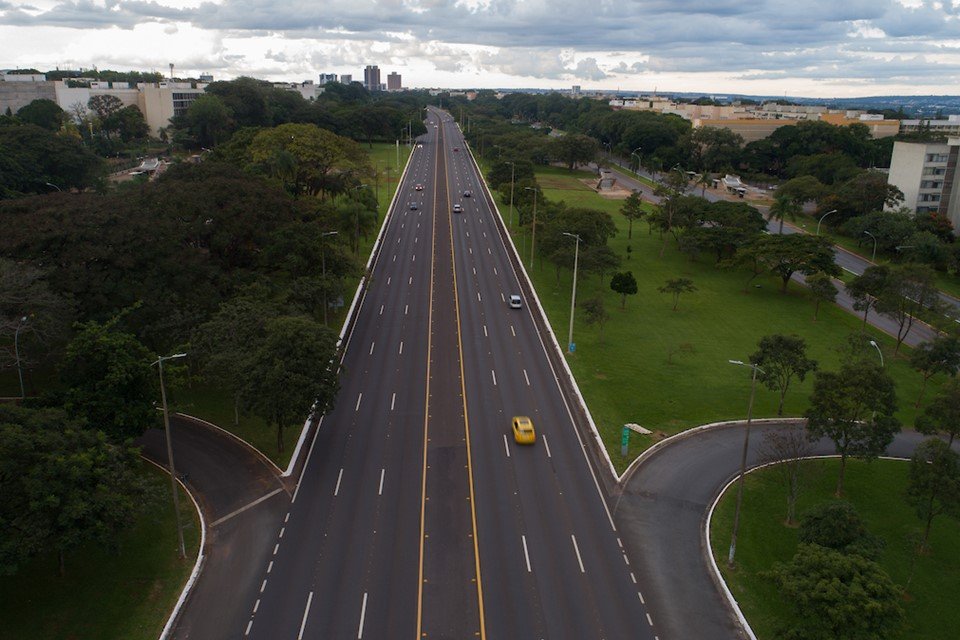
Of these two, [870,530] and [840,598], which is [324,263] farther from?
[840,598]

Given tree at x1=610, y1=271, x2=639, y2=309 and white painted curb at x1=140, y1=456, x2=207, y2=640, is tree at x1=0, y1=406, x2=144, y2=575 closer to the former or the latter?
white painted curb at x1=140, y1=456, x2=207, y2=640

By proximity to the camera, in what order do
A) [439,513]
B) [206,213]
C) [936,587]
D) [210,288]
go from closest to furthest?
[936,587] → [439,513] → [210,288] → [206,213]

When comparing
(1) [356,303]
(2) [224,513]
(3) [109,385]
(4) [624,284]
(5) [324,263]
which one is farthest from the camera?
(1) [356,303]

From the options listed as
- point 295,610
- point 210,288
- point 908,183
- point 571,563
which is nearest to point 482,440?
point 571,563

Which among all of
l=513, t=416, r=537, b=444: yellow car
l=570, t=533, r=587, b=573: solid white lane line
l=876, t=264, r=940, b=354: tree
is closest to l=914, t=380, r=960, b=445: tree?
l=570, t=533, r=587, b=573: solid white lane line

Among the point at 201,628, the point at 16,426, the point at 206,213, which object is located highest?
the point at 206,213

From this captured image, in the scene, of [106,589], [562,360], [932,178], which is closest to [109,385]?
[106,589]

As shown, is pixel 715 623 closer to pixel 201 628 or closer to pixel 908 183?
pixel 201 628
